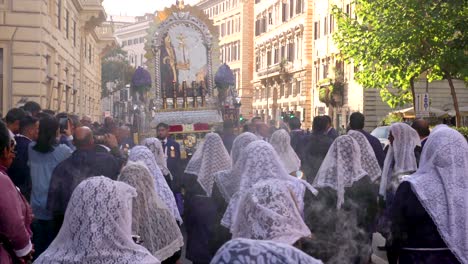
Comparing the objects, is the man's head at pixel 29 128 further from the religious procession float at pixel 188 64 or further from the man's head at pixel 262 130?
the religious procession float at pixel 188 64

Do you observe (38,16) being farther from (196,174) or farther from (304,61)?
(304,61)

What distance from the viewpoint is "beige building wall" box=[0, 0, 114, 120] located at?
20516mm

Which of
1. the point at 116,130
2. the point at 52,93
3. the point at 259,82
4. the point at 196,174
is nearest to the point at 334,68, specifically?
the point at 259,82

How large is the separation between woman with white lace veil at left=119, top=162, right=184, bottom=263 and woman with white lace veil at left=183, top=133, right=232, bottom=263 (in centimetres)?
89

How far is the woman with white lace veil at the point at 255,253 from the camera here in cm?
269

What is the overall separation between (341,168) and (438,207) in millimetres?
2570

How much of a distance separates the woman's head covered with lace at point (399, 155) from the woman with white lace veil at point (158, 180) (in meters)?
2.80

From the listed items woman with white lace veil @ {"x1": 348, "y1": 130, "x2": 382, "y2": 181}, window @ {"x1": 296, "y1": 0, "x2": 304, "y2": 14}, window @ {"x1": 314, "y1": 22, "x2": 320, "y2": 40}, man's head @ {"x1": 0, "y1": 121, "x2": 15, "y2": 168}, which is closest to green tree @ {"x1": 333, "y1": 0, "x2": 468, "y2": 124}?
woman with white lace veil @ {"x1": 348, "y1": 130, "x2": 382, "y2": 181}

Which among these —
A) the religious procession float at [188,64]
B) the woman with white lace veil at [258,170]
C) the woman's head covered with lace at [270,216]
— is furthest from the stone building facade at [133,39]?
the woman's head covered with lace at [270,216]

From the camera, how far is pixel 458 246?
5.45 m

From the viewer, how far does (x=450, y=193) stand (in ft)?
17.9

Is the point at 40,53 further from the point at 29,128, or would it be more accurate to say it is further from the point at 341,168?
the point at 341,168

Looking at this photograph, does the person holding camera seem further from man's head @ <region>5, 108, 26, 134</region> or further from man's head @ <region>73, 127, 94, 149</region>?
man's head @ <region>5, 108, 26, 134</region>

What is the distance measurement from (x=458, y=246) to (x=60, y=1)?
22.1 m
